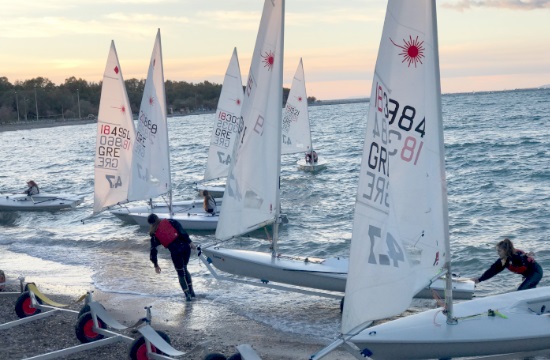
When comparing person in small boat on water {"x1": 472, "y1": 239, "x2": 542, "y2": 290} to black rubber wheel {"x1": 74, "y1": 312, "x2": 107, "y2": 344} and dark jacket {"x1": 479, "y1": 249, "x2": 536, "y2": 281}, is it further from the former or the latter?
black rubber wheel {"x1": 74, "y1": 312, "x2": 107, "y2": 344}

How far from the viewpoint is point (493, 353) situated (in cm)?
747

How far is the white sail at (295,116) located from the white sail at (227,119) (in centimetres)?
958

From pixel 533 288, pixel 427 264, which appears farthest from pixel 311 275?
pixel 427 264

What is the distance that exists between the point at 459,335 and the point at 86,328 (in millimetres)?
4012

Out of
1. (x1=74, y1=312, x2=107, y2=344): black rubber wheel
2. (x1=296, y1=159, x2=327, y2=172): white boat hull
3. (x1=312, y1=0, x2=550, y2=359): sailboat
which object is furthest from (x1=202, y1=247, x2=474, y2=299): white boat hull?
(x1=296, y1=159, x2=327, y2=172): white boat hull

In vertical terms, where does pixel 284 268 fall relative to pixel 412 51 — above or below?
Answer: below

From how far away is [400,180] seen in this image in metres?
6.65

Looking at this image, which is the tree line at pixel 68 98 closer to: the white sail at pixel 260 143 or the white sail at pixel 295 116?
the white sail at pixel 295 116

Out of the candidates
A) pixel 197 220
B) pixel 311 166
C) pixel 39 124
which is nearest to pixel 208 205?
pixel 197 220

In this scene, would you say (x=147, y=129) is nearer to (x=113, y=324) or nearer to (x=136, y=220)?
(x=136, y=220)

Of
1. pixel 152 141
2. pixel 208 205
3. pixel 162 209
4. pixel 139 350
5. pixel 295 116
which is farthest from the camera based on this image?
pixel 295 116

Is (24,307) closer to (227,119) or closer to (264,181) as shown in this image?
(264,181)

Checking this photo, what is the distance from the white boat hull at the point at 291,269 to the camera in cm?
1076

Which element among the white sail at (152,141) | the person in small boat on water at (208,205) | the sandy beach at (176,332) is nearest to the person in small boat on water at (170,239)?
the sandy beach at (176,332)
